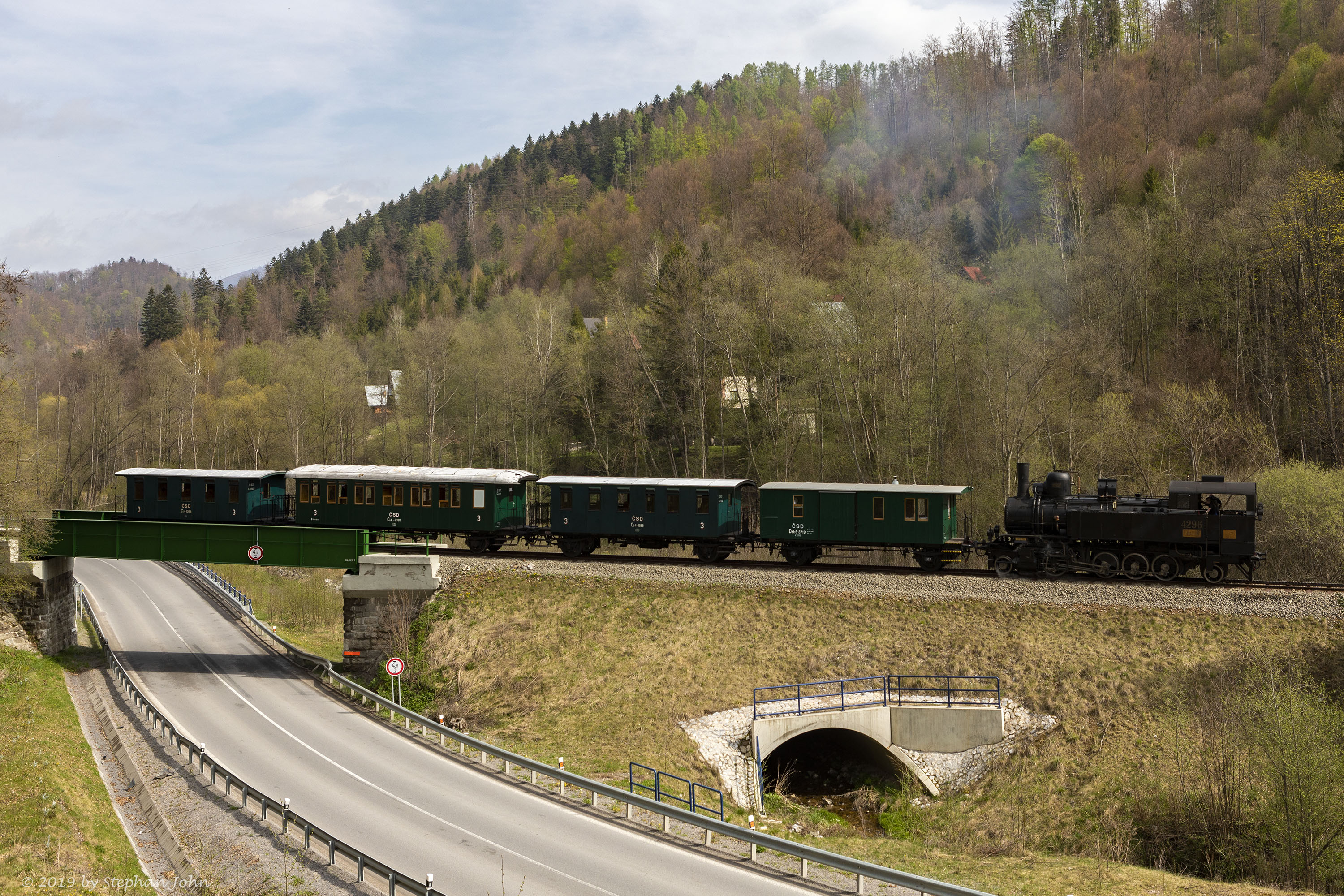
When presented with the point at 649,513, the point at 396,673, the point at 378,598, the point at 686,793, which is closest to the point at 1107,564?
the point at 649,513

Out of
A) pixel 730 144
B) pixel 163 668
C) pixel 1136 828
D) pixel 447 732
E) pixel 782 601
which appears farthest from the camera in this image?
pixel 730 144

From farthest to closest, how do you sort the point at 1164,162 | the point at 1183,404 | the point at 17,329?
the point at 17,329
the point at 1164,162
the point at 1183,404

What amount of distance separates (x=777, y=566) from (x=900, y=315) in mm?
18073

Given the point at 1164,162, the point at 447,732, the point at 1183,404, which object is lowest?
the point at 447,732

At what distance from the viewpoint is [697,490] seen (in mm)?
33750

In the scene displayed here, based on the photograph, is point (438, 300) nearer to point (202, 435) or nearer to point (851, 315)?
point (202, 435)

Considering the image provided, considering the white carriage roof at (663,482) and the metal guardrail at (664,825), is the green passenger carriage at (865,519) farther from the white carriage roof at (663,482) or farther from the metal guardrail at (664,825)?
the metal guardrail at (664,825)

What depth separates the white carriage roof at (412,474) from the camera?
3588 cm

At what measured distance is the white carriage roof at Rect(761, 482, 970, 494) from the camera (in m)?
31.0

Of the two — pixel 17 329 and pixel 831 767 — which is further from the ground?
pixel 17 329

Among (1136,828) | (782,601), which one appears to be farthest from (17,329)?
(1136,828)

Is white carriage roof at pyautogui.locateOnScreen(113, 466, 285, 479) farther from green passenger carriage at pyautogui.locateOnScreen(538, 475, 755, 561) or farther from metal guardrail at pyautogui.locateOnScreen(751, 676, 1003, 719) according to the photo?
metal guardrail at pyautogui.locateOnScreen(751, 676, 1003, 719)

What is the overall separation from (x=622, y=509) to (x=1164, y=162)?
55.2m

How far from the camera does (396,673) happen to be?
2659cm
